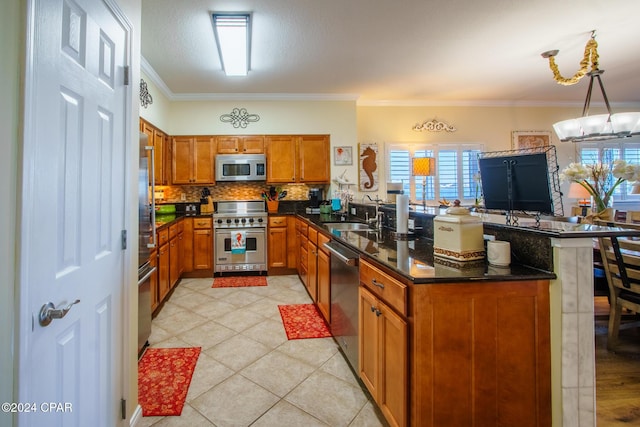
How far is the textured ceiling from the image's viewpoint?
2.72m

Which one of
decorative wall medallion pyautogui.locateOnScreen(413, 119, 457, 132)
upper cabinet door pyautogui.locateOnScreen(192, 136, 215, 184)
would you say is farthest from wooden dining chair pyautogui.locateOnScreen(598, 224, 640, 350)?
upper cabinet door pyautogui.locateOnScreen(192, 136, 215, 184)

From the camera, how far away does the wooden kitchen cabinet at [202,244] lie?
462 centimetres

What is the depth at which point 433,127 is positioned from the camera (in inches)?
Result: 218

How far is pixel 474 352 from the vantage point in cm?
131

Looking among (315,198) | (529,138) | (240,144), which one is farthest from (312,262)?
(529,138)

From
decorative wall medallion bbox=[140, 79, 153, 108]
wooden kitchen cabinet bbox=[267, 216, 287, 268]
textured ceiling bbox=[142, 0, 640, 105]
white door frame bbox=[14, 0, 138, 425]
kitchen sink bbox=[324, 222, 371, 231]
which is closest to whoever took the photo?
white door frame bbox=[14, 0, 138, 425]

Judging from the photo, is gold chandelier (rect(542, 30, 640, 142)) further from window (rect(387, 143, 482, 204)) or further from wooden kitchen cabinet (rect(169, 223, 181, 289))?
wooden kitchen cabinet (rect(169, 223, 181, 289))

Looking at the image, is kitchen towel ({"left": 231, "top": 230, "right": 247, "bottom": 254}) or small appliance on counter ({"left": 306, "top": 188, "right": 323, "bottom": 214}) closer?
kitchen towel ({"left": 231, "top": 230, "right": 247, "bottom": 254})

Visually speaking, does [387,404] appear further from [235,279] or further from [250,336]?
[235,279]

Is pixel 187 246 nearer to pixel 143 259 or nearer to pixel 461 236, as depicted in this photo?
pixel 143 259

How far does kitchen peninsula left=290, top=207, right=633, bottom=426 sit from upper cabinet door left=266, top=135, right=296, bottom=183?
3908 mm

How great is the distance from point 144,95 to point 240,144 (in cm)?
152

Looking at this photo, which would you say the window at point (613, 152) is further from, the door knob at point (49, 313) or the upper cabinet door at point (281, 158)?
the door knob at point (49, 313)

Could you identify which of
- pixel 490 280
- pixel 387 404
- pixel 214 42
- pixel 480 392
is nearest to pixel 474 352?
pixel 480 392
